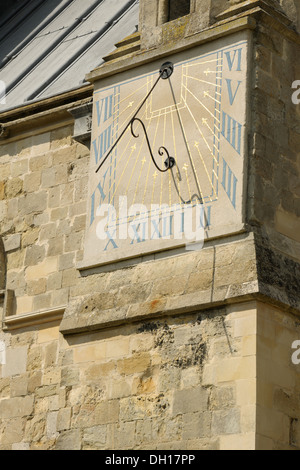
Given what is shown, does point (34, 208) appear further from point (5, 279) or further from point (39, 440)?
point (39, 440)

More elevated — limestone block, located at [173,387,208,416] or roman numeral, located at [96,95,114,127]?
roman numeral, located at [96,95,114,127]

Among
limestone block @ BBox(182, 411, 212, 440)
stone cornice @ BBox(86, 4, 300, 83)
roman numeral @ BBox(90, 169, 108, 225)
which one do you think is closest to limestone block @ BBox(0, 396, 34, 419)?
roman numeral @ BBox(90, 169, 108, 225)

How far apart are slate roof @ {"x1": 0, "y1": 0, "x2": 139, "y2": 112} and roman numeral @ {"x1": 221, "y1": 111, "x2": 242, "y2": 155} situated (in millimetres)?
2614

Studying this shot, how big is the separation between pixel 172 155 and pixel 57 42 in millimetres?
5067

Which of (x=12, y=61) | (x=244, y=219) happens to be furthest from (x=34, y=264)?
(x=12, y=61)

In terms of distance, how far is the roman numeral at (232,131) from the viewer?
45.1ft

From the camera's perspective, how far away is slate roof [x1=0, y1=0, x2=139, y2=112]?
1739cm

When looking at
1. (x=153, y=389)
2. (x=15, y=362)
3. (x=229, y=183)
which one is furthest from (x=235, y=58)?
(x=15, y=362)

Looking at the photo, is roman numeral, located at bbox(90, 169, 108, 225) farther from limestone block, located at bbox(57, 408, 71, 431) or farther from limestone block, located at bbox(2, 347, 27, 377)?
limestone block, located at bbox(57, 408, 71, 431)

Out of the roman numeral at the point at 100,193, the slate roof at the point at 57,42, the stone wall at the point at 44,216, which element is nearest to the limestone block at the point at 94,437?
the stone wall at the point at 44,216

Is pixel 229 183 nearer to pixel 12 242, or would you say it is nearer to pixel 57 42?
pixel 12 242

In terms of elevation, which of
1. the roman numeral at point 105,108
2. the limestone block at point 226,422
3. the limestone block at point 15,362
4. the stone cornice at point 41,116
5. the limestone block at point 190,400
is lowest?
the limestone block at point 226,422

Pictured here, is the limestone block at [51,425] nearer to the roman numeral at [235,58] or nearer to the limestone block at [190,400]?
the limestone block at [190,400]

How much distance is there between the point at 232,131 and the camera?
1384 cm
